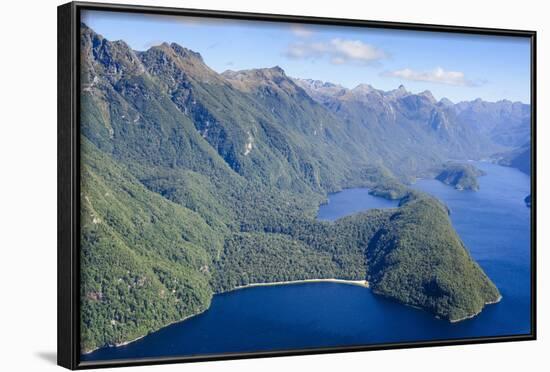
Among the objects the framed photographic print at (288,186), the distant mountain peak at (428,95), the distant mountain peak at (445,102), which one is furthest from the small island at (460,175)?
the distant mountain peak at (428,95)

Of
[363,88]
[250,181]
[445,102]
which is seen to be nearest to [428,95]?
[445,102]

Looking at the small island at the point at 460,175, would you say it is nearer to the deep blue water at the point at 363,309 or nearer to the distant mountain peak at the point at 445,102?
the deep blue water at the point at 363,309

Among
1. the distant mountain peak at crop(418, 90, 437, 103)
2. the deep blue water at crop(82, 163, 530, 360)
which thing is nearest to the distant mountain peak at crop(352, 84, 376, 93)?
the distant mountain peak at crop(418, 90, 437, 103)

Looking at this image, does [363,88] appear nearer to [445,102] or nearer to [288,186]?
[445,102]

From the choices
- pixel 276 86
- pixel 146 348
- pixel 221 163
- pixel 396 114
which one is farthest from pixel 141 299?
pixel 396 114

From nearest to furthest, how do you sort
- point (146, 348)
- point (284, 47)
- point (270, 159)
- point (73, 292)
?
point (73, 292)
point (146, 348)
point (284, 47)
point (270, 159)

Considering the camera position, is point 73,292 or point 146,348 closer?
point 73,292

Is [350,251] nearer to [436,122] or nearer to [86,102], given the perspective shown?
[436,122]
